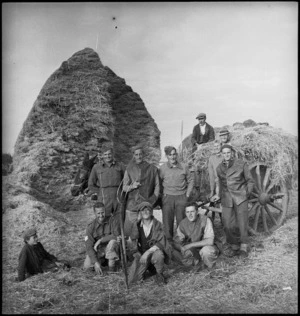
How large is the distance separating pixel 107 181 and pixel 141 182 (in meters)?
0.55

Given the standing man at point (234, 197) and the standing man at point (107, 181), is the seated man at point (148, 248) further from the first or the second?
the standing man at point (234, 197)

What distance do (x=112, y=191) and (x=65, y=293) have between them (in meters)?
1.74

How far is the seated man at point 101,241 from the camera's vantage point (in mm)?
4633

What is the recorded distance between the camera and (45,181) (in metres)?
7.80

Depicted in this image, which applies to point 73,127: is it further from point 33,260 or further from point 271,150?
point 271,150

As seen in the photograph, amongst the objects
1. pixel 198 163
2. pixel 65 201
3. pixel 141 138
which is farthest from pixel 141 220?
pixel 141 138

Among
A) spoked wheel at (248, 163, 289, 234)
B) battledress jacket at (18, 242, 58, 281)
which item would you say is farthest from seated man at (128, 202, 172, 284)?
spoked wheel at (248, 163, 289, 234)

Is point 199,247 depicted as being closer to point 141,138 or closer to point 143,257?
point 143,257

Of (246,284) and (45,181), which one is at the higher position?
(45,181)

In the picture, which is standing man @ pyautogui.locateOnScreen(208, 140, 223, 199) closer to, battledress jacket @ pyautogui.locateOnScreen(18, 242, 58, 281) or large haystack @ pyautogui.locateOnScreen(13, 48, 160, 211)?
battledress jacket @ pyautogui.locateOnScreen(18, 242, 58, 281)

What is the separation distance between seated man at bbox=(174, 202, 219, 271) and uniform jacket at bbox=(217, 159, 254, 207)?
0.85 metres

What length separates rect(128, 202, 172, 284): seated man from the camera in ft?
14.2

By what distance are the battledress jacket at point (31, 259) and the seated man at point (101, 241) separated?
1.89 feet

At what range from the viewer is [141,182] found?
5.25 meters
